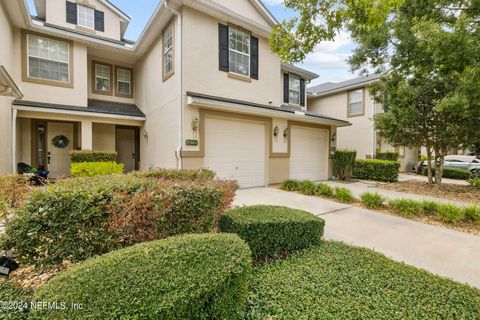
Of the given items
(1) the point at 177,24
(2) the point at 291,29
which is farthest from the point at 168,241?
(1) the point at 177,24

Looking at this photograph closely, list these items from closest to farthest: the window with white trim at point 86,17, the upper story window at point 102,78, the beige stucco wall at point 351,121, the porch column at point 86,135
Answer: the porch column at point 86,135, the upper story window at point 102,78, the window with white trim at point 86,17, the beige stucco wall at point 351,121

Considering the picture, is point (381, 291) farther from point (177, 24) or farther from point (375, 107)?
point (375, 107)

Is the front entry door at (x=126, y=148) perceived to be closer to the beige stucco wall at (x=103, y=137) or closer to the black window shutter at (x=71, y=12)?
the beige stucco wall at (x=103, y=137)

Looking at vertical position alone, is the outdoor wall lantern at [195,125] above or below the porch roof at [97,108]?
below

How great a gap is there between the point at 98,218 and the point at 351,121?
55.1 feet

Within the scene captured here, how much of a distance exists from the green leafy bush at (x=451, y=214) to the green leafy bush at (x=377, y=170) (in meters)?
6.74

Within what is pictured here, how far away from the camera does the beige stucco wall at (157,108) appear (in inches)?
316

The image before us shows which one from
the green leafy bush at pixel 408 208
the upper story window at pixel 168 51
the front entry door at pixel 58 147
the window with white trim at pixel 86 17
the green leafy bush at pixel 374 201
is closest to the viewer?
the green leafy bush at pixel 408 208

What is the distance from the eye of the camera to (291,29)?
5.95m

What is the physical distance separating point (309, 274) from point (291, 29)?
593 centimetres

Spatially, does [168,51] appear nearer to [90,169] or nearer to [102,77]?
[102,77]

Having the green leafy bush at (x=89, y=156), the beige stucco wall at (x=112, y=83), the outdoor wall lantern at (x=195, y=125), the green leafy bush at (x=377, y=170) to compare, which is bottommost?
the green leafy bush at (x=377, y=170)

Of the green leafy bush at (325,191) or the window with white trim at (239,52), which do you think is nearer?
the green leafy bush at (325,191)

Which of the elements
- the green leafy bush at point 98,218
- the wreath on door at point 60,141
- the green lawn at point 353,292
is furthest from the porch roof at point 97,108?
the green lawn at point 353,292
